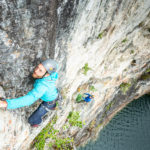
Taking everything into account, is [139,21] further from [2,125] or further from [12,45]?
[2,125]

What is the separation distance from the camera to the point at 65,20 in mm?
3137

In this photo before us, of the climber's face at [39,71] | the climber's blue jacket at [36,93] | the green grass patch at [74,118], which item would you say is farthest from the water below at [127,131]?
the climber's face at [39,71]

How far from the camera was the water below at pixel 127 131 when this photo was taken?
11.6 m

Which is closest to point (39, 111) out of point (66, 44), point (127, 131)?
point (66, 44)

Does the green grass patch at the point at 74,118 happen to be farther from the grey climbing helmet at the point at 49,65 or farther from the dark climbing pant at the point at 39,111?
the grey climbing helmet at the point at 49,65

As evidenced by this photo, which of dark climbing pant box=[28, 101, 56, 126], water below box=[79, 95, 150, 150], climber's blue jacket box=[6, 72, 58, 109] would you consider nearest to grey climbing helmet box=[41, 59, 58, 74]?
climber's blue jacket box=[6, 72, 58, 109]

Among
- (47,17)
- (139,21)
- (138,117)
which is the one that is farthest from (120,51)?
(138,117)

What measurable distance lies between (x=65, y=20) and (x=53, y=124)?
160 inches

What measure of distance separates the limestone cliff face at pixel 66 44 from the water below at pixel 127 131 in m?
5.08

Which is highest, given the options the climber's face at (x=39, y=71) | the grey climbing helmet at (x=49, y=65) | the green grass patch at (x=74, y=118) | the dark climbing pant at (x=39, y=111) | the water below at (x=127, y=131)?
the grey climbing helmet at (x=49, y=65)

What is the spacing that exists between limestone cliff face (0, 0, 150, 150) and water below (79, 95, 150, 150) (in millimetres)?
5079

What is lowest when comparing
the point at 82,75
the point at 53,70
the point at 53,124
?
the point at 53,124

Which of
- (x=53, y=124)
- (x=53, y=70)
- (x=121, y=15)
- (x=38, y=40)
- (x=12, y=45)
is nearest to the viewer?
(x=12, y=45)

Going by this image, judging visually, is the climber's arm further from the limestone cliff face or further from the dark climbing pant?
the dark climbing pant
